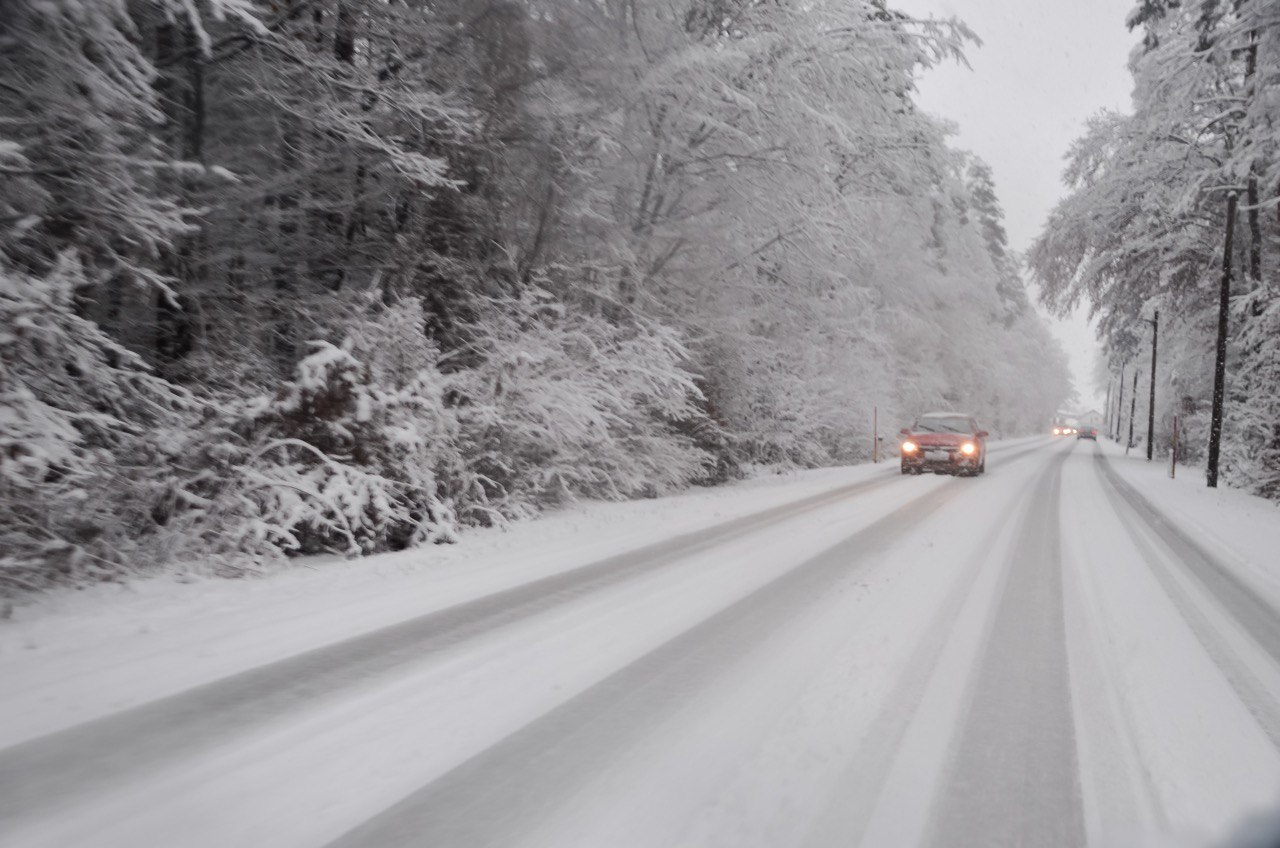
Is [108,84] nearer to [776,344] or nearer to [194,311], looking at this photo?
[194,311]

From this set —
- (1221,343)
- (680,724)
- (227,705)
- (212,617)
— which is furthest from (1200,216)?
(227,705)

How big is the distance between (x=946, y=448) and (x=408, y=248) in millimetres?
14980

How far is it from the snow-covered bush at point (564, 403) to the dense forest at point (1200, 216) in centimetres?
1380

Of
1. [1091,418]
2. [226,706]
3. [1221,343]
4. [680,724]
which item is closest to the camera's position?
[680,724]

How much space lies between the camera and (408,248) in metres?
9.88

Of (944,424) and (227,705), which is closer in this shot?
(227,705)

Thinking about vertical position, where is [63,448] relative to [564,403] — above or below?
below

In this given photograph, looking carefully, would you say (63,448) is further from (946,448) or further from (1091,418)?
(1091,418)

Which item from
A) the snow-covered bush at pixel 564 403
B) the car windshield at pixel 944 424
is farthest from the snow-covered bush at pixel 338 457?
the car windshield at pixel 944 424

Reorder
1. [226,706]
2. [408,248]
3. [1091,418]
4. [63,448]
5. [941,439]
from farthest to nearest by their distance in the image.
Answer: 1. [1091,418]
2. [941,439]
3. [408,248]
4. [63,448]
5. [226,706]

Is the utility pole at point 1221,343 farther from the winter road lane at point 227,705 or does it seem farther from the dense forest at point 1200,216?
the winter road lane at point 227,705

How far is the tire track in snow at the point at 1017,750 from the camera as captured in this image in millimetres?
2473

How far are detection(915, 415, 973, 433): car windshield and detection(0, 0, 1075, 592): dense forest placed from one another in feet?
13.8

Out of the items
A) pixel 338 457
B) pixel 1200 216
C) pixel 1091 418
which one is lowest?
pixel 1091 418
